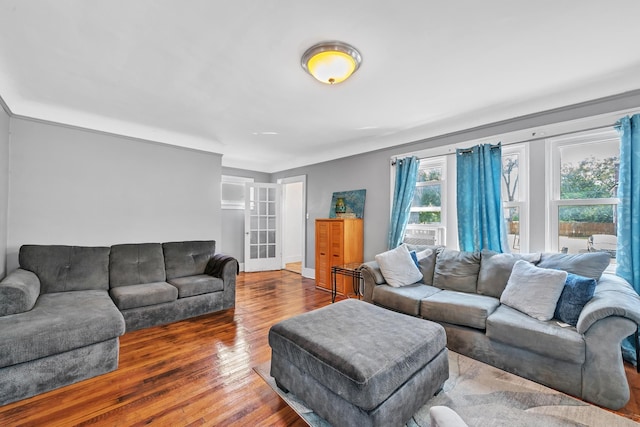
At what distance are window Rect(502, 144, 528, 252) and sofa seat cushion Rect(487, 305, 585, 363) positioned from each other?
1.10m

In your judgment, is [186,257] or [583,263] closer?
[583,263]

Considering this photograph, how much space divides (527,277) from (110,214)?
4.97m

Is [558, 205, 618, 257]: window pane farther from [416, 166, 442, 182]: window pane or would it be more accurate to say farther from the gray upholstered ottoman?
the gray upholstered ottoman

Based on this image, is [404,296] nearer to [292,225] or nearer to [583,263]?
[583,263]

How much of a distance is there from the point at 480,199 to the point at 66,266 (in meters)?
4.82

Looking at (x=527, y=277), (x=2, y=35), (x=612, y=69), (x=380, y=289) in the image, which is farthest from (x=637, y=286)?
(x=2, y=35)

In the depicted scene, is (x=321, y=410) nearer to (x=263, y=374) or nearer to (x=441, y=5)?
(x=263, y=374)

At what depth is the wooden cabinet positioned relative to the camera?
441 cm

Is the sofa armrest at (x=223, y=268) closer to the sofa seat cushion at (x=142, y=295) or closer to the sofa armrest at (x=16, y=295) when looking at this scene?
the sofa seat cushion at (x=142, y=295)

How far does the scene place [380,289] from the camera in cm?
315

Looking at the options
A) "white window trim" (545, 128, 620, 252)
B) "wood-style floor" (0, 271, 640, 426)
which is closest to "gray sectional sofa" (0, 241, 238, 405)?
"wood-style floor" (0, 271, 640, 426)

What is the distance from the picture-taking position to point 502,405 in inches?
71.4

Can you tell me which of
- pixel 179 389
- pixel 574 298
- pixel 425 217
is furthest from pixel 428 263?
pixel 179 389

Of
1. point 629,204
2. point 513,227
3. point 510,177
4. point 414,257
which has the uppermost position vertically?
point 510,177
